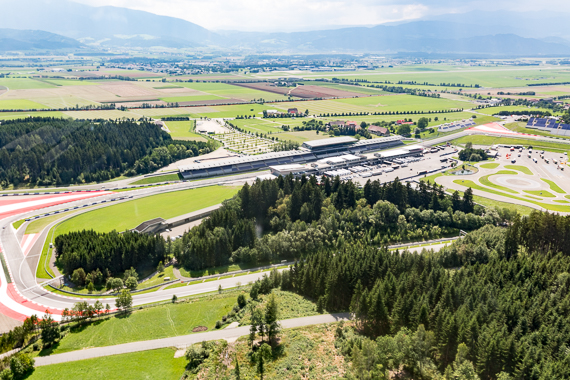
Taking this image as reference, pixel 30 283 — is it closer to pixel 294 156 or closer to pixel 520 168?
pixel 294 156

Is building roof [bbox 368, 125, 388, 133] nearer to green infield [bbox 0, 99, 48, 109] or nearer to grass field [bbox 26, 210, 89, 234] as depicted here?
grass field [bbox 26, 210, 89, 234]

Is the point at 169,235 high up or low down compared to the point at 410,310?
down

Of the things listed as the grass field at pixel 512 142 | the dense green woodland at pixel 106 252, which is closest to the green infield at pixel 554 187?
the grass field at pixel 512 142

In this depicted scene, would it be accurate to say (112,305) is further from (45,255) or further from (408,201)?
(408,201)

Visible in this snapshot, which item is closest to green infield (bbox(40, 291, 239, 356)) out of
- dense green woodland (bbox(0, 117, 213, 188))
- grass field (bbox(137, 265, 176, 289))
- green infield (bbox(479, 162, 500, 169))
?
grass field (bbox(137, 265, 176, 289))

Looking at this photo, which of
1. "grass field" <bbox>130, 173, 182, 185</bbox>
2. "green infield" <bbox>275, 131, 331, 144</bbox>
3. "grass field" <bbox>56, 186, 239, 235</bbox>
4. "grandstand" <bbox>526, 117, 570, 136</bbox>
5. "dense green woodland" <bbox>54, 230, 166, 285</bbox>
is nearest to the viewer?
"dense green woodland" <bbox>54, 230, 166, 285</bbox>

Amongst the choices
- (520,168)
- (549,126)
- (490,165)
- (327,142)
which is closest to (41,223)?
(327,142)

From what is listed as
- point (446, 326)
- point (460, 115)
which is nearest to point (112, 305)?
point (446, 326)
